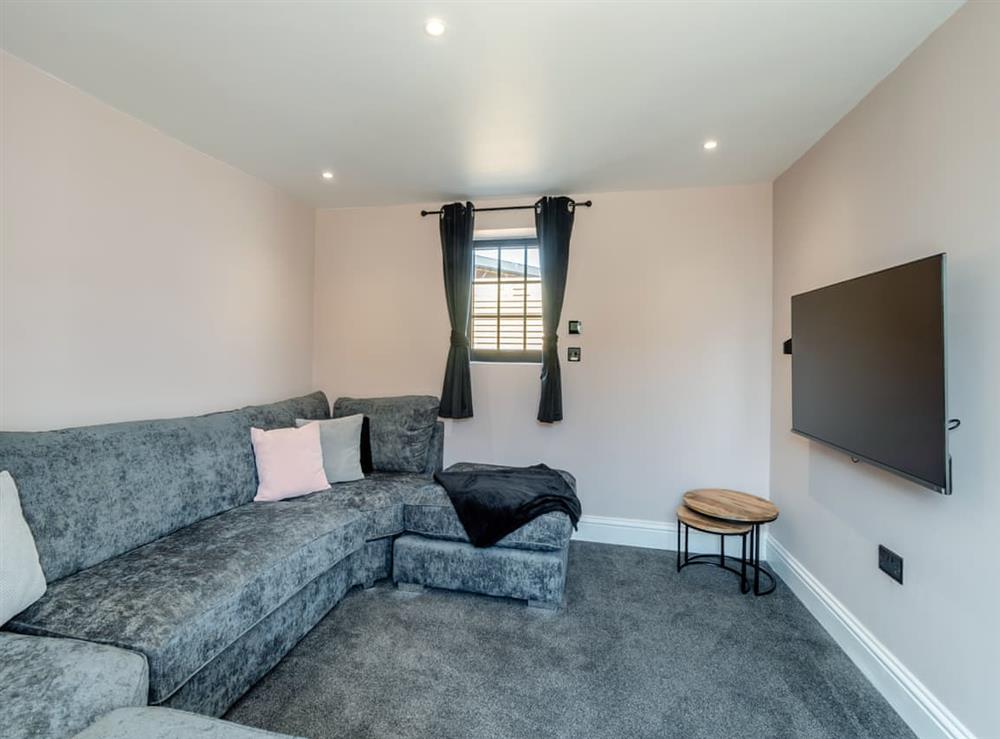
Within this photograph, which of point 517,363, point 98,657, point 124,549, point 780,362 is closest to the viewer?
point 98,657

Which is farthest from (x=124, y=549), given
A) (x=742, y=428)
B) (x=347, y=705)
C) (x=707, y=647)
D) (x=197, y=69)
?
(x=742, y=428)

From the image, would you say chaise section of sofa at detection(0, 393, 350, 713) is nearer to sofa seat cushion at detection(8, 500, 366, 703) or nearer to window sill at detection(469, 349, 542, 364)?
sofa seat cushion at detection(8, 500, 366, 703)

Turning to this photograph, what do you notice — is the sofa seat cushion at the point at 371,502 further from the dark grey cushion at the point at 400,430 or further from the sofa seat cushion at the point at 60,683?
the sofa seat cushion at the point at 60,683

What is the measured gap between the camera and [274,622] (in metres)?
1.89

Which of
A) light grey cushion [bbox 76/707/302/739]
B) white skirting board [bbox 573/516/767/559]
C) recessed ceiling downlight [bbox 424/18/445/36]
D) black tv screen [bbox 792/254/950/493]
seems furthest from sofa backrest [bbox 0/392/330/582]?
black tv screen [bbox 792/254/950/493]

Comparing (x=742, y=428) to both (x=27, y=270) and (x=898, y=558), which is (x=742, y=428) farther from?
(x=27, y=270)

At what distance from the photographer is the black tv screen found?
1.47 m

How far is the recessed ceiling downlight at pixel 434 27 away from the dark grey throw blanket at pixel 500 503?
2.12 m

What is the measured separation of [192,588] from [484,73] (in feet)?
7.55

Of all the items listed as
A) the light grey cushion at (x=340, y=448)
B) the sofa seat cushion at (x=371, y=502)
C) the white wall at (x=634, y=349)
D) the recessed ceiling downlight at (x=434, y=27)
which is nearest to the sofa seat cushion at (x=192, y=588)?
the sofa seat cushion at (x=371, y=502)

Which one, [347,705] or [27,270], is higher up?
[27,270]

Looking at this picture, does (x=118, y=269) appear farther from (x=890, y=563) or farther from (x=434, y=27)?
(x=890, y=563)

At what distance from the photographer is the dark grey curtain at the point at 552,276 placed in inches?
128

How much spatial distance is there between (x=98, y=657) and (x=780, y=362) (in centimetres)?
348
